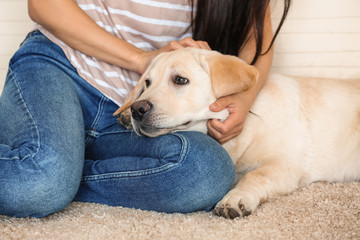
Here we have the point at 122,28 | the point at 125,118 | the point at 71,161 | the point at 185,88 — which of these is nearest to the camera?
the point at 71,161

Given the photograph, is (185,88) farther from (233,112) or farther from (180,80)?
(233,112)

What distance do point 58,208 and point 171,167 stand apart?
0.44 m

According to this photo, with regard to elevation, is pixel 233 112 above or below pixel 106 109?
above

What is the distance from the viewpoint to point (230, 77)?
1616mm

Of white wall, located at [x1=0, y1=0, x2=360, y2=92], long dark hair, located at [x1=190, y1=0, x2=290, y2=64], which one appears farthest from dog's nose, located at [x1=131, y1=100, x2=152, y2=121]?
white wall, located at [x1=0, y1=0, x2=360, y2=92]

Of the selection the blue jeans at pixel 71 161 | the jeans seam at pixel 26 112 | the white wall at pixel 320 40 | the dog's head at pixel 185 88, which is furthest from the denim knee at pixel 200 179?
the white wall at pixel 320 40

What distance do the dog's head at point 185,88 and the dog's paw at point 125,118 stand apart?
0.04 metres

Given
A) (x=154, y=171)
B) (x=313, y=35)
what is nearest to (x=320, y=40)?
(x=313, y=35)

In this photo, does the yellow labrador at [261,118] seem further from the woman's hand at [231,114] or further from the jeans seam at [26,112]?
the jeans seam at [26,112]

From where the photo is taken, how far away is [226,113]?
5.69 feet

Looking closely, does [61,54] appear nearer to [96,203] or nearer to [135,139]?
[135,139]

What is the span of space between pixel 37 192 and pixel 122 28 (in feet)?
2.86

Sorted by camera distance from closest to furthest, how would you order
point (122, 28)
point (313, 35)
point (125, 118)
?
point (125, 118) < point (122, 28) < point (313, 35)

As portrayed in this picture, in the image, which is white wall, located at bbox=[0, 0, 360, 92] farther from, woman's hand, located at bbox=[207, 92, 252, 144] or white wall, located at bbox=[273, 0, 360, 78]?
woman's hand, located at bbox=[207, 92, 252, 144]
